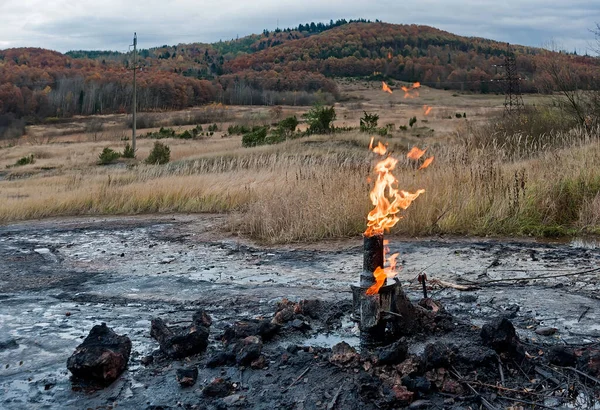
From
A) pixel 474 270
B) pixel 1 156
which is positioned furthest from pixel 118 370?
pixel 1 156

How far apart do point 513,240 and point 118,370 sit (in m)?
6.25

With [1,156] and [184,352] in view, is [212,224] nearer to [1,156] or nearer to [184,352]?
[184,352]

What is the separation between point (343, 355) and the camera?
4211 millimetres

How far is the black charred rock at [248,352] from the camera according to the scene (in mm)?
4391

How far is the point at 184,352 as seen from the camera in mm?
4672

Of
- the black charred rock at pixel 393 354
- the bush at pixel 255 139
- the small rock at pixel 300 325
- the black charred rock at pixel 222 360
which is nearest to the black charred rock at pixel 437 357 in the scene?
the black charred rock at pixel 393 354

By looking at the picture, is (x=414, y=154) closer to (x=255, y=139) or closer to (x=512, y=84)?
(x=512, y=84)

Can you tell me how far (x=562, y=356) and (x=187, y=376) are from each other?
246 cm

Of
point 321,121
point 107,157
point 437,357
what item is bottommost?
point 107,157

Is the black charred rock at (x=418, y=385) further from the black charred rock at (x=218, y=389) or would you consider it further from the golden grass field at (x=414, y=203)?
the golden grass field at (x=414, y=203)

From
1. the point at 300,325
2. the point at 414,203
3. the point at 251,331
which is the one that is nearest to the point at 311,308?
the point at 300,325

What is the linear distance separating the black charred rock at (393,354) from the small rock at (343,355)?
18 cm

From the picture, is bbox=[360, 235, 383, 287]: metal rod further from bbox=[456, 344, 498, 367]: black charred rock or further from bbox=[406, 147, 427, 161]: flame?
bbox=[406, 147, 427, 161]: flame

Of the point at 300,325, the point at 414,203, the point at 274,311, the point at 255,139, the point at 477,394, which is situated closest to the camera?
the point at 477,394
